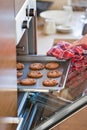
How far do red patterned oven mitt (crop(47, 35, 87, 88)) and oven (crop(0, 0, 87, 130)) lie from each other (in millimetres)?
23

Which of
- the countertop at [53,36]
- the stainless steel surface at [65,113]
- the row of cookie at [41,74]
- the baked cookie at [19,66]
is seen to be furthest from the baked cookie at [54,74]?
the countertop at [53,36]

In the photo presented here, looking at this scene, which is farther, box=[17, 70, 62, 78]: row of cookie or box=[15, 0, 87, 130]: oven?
box=[17, 70, 62, 78]: row of cookie

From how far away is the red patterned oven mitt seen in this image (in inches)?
50.9

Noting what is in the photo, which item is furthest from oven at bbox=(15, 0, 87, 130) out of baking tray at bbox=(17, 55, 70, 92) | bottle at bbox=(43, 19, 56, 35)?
bottle at bbox=(43, 19, 56, 35)

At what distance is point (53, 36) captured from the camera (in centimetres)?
220

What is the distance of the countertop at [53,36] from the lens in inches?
79.6

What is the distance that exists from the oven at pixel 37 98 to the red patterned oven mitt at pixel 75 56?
2 cm

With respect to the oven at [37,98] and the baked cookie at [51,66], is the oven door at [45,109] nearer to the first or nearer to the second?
the oven at [37,98]

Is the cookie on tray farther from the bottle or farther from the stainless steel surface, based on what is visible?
the bottle

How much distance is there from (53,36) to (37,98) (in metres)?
0.88

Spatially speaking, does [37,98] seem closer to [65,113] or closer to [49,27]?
[65,113]

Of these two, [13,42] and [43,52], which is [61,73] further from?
[43,52]

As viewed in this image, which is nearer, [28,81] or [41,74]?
[28,81]

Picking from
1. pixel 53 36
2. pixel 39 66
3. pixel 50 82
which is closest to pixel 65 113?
pixel 50 82
